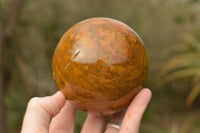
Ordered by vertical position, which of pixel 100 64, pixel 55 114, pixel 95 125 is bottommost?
pixel 95 125

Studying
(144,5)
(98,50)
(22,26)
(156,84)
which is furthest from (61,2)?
(98,50)

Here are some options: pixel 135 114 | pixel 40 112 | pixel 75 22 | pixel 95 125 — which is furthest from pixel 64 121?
pixel 75 22

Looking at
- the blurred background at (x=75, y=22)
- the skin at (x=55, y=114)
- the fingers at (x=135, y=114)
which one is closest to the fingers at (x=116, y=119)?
the skin at (x=55, y=114)

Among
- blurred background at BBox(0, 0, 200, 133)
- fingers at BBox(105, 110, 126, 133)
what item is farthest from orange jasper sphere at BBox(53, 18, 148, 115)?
blurred background at BBox(0, 0, 200, 133)

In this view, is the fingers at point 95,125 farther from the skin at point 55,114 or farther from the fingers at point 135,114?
the fingers at point 135,114

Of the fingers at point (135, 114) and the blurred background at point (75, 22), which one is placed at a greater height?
the fingers at point (135, 114)

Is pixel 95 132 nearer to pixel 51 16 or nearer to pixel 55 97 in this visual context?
pixel 55 97

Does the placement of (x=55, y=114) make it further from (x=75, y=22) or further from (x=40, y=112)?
(x=75, y=22)
